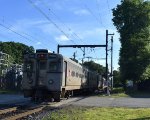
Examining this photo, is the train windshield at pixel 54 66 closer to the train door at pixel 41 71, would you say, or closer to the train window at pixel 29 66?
the train door at pixel 41 71

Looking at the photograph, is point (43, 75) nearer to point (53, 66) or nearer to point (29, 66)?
point (53, 66)

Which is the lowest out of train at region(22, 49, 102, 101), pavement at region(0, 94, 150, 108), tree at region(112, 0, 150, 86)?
pavement at region(0, 94, 150, 108)

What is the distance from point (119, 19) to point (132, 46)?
511 cm

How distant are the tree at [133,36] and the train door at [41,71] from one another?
29200 mm

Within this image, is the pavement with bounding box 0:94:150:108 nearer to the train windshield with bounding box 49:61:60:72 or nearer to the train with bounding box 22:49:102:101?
the train with bounding box 22:49:102:101

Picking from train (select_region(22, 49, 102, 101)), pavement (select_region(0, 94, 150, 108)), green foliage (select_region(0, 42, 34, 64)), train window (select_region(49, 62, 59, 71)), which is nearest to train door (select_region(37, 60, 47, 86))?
train (select_region(22, 49, 102, 101))

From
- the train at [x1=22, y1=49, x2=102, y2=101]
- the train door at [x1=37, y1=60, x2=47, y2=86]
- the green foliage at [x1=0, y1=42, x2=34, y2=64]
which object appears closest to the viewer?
the train at [x1=22, y1=49, x2=102, y2=101]

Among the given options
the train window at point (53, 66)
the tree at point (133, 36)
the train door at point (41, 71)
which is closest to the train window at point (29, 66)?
the train door at point (41, 71)

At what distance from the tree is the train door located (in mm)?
29200

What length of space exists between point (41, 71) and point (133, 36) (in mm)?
31260

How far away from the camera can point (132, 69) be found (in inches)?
2160

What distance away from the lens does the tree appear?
178 ft

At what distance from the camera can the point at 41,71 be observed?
2581cm

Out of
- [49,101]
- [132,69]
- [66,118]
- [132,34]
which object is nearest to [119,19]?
[132,34]
